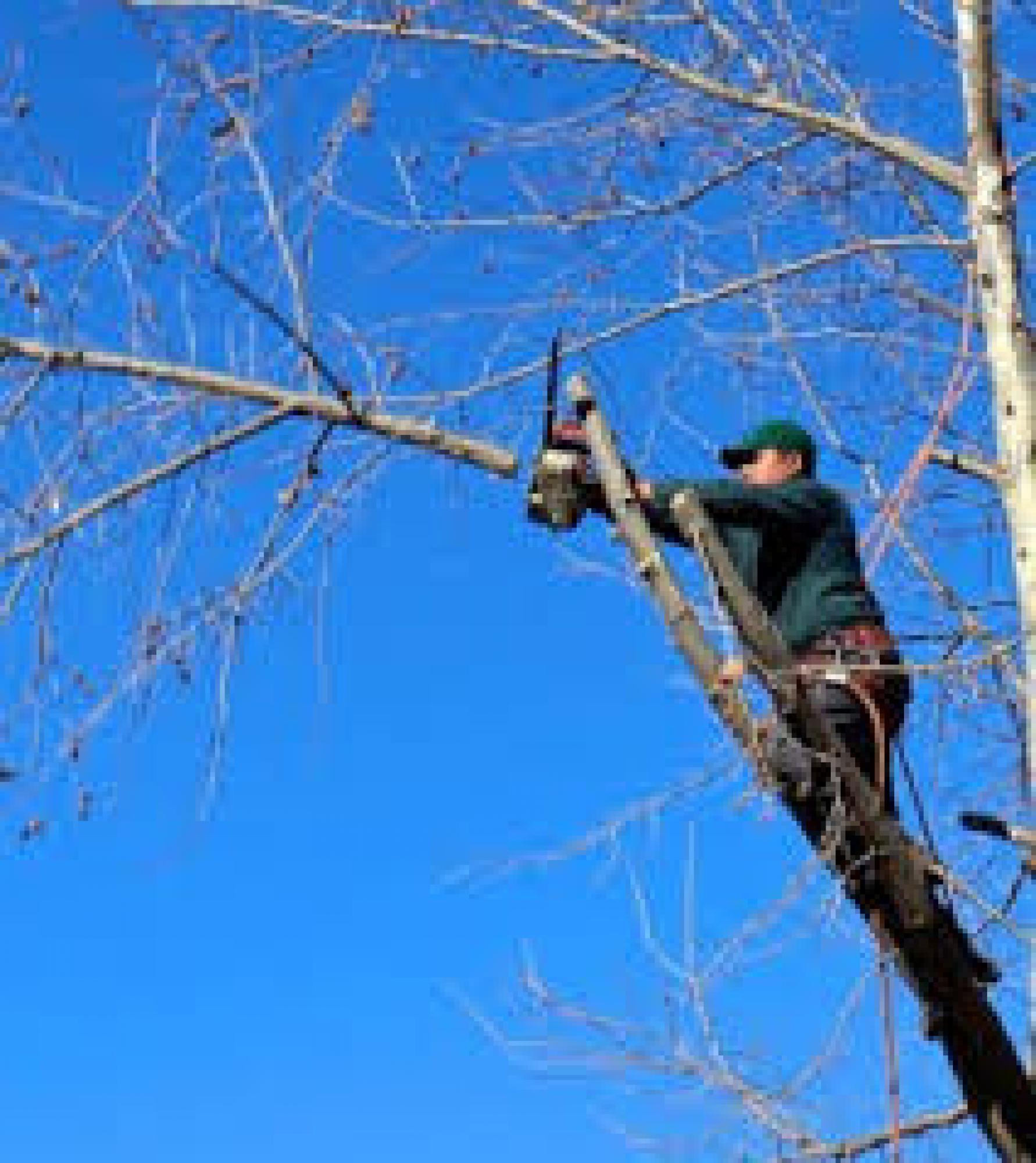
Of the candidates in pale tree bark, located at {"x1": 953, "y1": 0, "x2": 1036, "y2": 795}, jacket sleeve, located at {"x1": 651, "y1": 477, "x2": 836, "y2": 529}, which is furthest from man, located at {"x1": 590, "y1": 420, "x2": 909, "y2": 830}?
pale tree bark, located at {"x1": 953, "y1": 0, "x2": 1036, "y2": 795}

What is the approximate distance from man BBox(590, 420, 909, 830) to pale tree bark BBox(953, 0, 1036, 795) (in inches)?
20.9

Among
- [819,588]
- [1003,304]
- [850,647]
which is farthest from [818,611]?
[1003,304]

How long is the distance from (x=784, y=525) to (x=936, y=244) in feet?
4.49

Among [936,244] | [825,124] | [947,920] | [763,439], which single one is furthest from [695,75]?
[947,920]

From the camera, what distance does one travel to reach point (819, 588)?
5676 millimetres

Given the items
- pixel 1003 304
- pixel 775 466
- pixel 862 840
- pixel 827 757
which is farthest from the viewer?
pixel 1003 304

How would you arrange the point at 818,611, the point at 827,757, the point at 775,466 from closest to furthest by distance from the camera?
the point at 827,757
the point at 818,611
the point at 775,466

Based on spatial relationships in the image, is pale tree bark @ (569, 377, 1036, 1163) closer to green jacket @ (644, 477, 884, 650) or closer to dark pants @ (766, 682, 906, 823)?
dark pants @ (766, 682, 906, 823)

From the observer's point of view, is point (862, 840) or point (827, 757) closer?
point (827, 757)

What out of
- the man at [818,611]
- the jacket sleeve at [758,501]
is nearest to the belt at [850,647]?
the man at [818,611]

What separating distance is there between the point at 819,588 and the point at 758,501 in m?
0.26

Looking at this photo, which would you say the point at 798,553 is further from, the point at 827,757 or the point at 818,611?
the point at 827,757

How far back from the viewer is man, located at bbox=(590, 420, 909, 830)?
5.49m

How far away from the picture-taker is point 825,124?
6.74 metres
